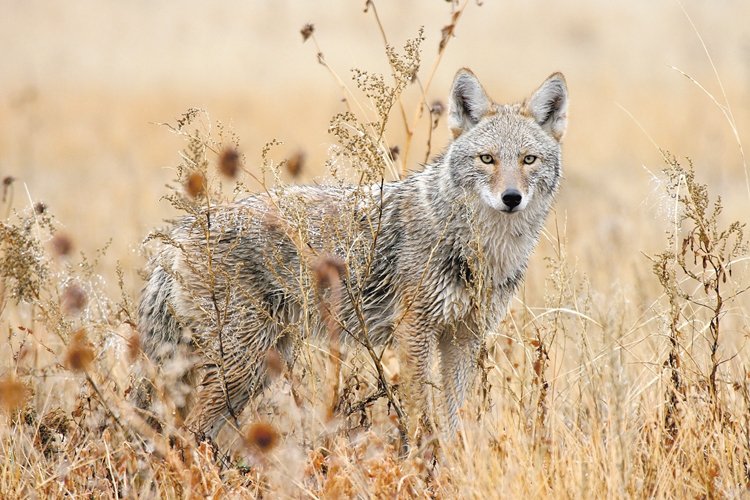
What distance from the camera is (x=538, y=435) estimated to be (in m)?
3.33

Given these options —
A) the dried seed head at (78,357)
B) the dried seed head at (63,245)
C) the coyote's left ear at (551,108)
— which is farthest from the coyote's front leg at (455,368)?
the dried seed head at (78,357)

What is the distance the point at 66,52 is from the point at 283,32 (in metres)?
6.01

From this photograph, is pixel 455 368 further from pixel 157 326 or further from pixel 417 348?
pixel 157 326

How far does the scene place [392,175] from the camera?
560 centimetres

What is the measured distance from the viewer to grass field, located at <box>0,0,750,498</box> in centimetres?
348

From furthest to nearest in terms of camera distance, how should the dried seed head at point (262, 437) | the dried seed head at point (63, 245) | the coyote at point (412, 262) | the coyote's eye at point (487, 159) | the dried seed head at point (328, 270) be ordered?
the coyote's eye at point (487, 159), the coyote at point (412, 262), the dried seed head at point (63, 245), the dried seed head at point (328, 270), the dried seed head at point (262, 437)

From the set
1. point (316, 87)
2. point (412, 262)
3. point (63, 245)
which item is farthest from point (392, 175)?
point (316, 87)

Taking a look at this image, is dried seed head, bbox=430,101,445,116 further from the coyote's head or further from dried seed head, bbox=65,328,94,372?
dried seed head, bbox=65,328,94,372

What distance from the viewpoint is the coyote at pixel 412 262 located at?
4.62 metres

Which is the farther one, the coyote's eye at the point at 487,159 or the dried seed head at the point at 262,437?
the coyote's eye at the point at 487,159

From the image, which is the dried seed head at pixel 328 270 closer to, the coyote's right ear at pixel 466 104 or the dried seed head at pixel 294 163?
the dried seed head at pixel 294 163

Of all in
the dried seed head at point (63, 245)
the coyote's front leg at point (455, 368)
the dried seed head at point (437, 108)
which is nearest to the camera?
the dried seed head at point (63, 245)

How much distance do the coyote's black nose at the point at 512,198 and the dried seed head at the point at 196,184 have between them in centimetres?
161

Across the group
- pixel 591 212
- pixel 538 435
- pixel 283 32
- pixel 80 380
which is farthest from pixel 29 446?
pixel 283 32
